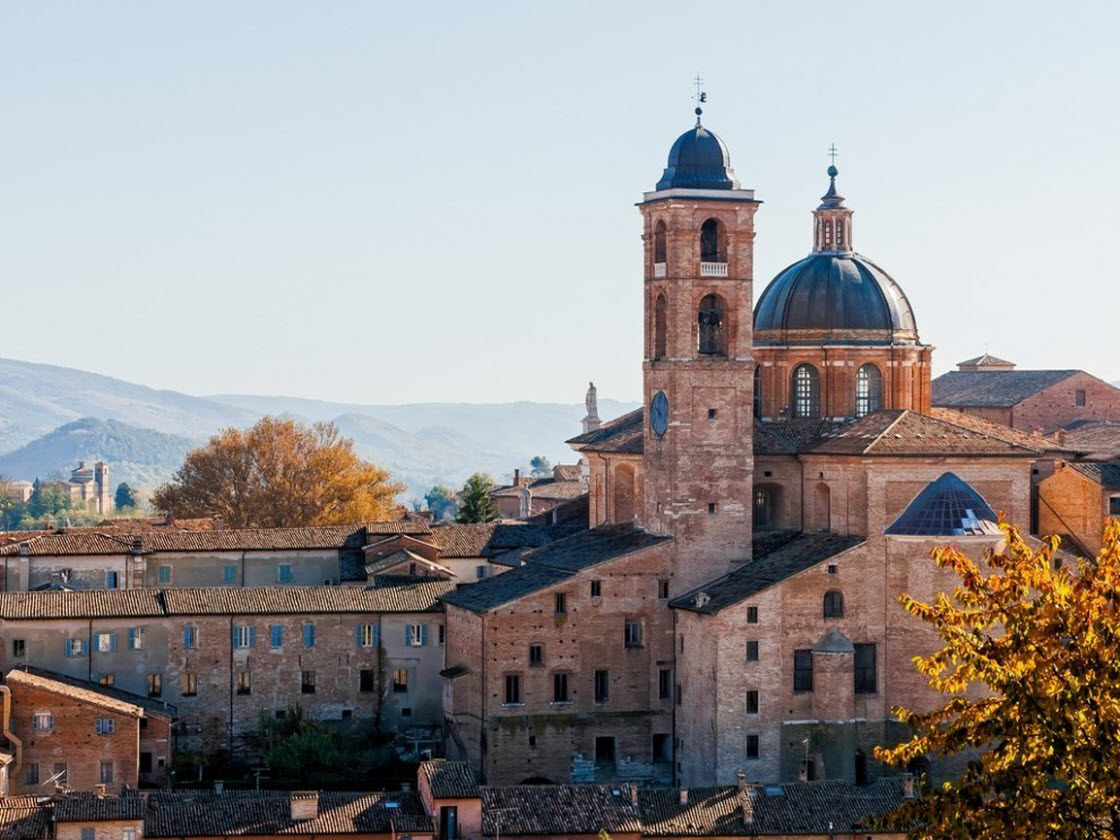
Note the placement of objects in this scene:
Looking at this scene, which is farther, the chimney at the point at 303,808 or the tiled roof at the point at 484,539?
the tiled roof at the point at 484,539

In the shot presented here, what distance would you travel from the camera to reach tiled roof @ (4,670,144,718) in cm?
5481

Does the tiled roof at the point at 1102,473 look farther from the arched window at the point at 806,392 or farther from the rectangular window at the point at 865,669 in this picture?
the rectangular window at the point at 865,669

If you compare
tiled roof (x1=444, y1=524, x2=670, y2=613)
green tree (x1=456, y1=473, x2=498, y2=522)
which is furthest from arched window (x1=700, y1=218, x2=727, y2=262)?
green tree (x1=456, y1=473, x2=498, y2=522)

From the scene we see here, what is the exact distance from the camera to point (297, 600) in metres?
61.7

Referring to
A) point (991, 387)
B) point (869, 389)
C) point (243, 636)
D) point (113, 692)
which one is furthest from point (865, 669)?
point (991, 387)

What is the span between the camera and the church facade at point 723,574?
2167 inches

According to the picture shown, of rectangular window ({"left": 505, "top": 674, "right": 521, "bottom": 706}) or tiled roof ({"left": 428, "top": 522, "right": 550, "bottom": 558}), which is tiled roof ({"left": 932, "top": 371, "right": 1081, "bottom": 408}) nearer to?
tiled roof ({"left": 428, "top": 522, "right": 550, "bottom": 558})

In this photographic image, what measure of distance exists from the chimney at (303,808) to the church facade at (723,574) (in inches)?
380

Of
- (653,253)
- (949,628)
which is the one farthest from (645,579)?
(949,628)

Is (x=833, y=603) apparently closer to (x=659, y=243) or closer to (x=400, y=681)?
(x=659, y=243)

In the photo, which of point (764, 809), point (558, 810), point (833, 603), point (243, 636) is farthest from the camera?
point (243, 636)

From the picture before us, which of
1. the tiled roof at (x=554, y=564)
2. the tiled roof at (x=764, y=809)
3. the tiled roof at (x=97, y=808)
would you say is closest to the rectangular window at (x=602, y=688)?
the tiled roof at (x=554, y=564)

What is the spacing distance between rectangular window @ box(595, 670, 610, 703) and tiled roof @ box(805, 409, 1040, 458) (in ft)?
25.9

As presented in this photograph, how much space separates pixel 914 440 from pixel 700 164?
9192 millimetres
